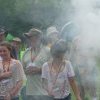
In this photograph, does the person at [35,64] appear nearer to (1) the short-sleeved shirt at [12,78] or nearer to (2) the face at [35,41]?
(2) the face at [35,41]

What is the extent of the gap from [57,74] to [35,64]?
0.64 metres

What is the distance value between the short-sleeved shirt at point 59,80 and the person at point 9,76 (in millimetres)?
381

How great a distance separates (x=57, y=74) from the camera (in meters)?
7.51

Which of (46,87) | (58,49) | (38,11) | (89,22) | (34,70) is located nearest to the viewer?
(58,49)

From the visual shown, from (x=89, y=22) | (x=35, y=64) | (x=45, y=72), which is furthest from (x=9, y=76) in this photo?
(x=89, y=22)

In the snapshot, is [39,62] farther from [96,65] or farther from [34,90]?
[96,65]

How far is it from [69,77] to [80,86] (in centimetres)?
162

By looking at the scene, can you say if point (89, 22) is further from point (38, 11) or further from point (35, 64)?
point (38, 11)

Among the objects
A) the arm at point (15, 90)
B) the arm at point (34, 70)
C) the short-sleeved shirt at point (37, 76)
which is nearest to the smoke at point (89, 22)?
the short-sleeved shirt at point (37, 76)

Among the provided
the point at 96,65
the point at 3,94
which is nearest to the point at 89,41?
the point at 96,65

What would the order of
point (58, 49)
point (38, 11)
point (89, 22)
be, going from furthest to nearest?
point (38, 11) < point (89, 22) < point (58, 49)

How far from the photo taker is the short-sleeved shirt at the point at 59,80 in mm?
7516

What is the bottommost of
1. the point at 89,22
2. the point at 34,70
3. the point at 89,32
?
the point at 34,70

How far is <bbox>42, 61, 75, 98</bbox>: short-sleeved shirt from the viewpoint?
296 inches
